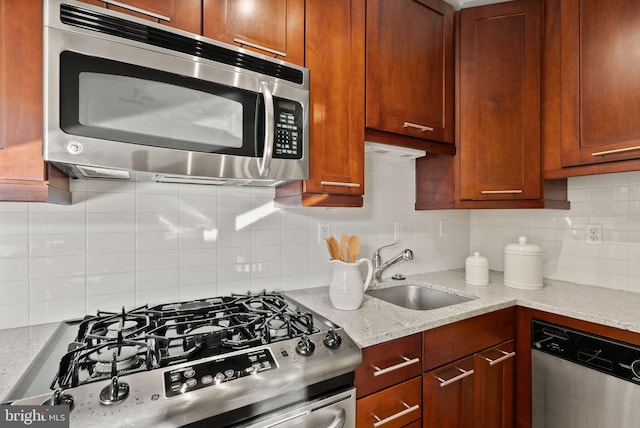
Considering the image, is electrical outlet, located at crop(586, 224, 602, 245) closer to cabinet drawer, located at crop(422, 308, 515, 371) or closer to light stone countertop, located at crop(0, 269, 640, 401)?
light stone countertop, located at crop(0, 269, 640, 401)

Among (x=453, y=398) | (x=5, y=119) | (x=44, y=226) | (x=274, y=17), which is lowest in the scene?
(x=453, y=398)

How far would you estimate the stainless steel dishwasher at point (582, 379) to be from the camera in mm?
1207

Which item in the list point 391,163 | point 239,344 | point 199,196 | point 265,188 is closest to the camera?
point 239,344

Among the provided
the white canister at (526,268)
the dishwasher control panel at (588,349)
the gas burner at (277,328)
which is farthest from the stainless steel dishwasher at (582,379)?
the gas burner at (277,328)

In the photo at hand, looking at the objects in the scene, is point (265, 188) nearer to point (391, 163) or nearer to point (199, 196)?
point (199, 196)

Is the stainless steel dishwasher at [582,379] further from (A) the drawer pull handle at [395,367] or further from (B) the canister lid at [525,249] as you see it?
(A) the drawer pull handle at [395,367]

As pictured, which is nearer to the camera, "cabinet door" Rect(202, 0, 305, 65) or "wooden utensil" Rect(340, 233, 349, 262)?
"cabinet door" Rect(202, 0, 305, 65)

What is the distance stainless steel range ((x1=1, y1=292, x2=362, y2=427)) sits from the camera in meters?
0.72

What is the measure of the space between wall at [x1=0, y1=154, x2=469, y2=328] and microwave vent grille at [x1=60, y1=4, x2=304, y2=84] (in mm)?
540

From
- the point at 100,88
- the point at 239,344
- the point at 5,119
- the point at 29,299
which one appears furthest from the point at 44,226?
the point at 239,344

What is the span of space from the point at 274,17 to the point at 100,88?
0.66m

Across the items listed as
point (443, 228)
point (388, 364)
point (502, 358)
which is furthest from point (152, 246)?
point (443, 228)

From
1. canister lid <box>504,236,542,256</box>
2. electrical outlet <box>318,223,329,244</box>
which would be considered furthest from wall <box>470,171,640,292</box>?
electrical outlet <box>318,223,329,244</box>

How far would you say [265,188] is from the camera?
1525 mm
